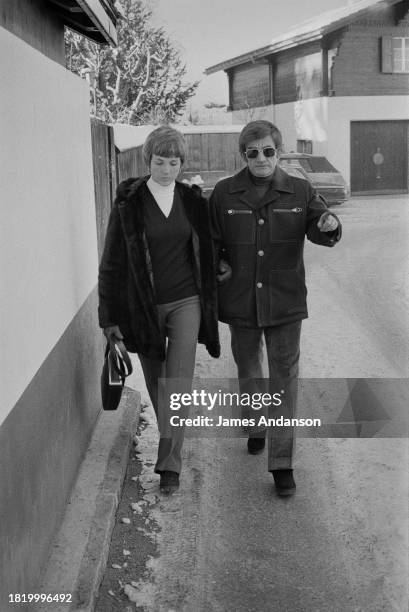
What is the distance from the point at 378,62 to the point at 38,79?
88.8 feet

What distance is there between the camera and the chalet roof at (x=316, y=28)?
88.0 ft

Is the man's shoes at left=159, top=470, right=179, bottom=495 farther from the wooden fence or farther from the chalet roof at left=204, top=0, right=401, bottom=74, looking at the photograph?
the chalet roof at left=204, top=0, right=401, bottom=74

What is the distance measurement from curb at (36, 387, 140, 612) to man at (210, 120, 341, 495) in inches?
32.4

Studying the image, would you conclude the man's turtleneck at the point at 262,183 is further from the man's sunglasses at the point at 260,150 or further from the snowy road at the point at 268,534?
the snowy road at the point at 268,534

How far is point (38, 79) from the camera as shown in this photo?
3.57 metres

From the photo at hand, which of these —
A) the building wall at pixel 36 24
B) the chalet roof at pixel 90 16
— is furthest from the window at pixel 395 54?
the building wall at pixel 36 24

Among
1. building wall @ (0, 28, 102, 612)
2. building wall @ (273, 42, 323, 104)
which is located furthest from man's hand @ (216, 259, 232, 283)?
building wall @ (273, 42, 323, 104)

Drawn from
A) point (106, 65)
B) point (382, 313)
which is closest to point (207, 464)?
point (382, 313)

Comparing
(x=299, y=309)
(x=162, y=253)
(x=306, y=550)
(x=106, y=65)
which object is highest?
(x=106, y=65)

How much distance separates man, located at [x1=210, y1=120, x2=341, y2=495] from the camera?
4.37 metres

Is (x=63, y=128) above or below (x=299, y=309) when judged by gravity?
above

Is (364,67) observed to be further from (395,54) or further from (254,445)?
(254,445)

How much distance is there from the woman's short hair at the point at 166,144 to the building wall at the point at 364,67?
25.2 meters

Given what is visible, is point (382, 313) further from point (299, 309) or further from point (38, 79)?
point (38, 79)
